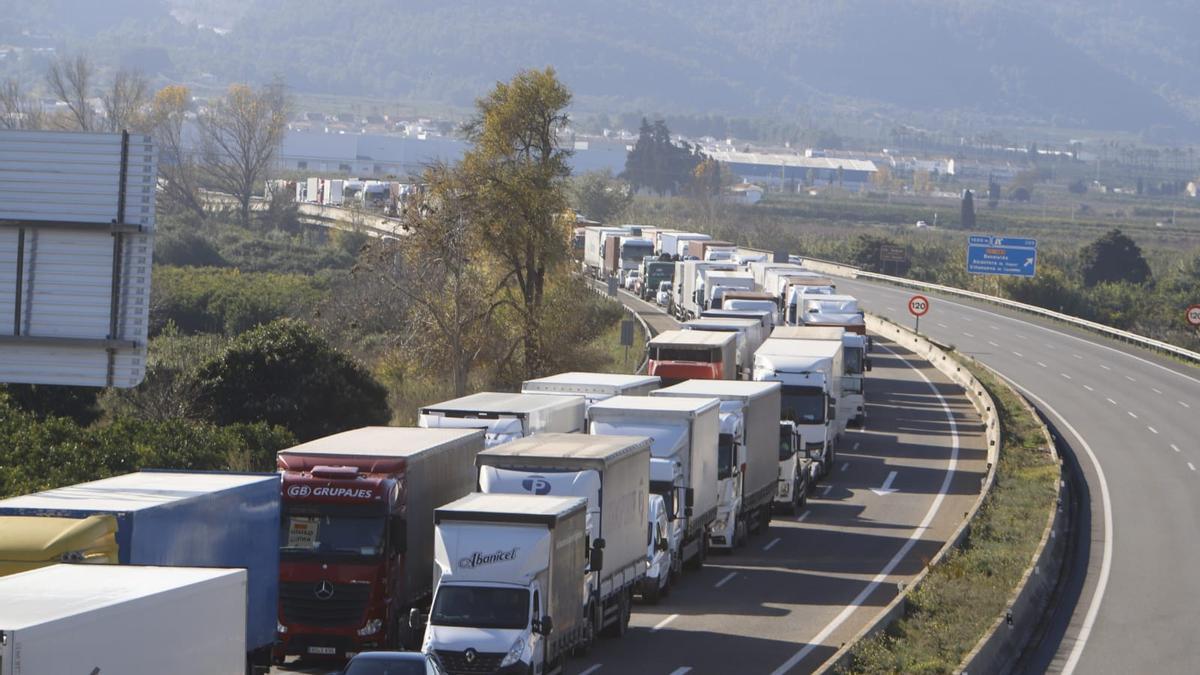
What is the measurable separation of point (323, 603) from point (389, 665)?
18.2 feet

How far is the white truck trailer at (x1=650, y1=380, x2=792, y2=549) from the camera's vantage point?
31609 millimetres

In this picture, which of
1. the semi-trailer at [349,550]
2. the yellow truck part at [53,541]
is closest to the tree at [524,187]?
the semi-trailer at [349,550]

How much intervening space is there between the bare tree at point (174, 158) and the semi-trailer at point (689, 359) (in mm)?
72380

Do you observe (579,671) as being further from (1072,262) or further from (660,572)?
(1072,262)

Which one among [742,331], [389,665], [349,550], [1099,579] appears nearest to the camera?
[389,665]

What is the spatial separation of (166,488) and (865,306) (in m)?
74.7

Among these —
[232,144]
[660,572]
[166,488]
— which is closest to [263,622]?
[166,488]

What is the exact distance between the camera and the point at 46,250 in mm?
17016

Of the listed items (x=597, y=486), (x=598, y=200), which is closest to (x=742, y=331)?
(x=597, y=486)

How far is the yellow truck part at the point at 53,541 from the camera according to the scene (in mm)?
16031

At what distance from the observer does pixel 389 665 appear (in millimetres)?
16391

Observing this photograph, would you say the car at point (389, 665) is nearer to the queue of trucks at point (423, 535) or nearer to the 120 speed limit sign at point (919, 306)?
the queue of trucks at point (423, 535)

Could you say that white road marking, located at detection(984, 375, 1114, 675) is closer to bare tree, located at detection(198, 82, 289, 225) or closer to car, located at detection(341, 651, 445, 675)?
car, located at detection(341, 651, 445, 675)

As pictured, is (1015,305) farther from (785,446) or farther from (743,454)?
(743,454)
